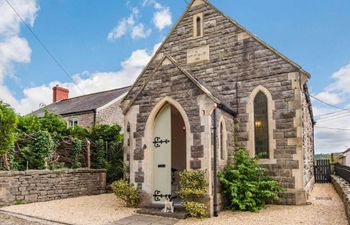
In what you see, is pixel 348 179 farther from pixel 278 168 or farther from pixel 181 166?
pixel 181 166

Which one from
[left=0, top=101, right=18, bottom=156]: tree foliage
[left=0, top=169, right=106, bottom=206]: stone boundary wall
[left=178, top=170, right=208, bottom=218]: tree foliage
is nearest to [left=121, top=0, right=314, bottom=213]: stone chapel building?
[left=178, top=170, right=208, bottom=218]: tree foliage

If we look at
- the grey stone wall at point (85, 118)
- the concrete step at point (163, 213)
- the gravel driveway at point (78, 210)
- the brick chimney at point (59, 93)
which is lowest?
the gravel driveway at point (78, 210)

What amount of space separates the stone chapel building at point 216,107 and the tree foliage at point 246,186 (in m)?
0.47

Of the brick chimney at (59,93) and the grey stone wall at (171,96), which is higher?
the brick chimney at (59,93)

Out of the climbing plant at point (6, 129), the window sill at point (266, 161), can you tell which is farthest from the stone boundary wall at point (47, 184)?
the window sill at point (266, 161)

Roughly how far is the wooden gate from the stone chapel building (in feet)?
26.2

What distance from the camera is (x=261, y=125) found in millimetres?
10656

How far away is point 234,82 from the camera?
11.2m

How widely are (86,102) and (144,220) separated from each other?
17486 mm

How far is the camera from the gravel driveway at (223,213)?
7.43 metres

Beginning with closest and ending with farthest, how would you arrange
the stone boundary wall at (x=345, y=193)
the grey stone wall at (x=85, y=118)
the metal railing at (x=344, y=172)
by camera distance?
1. the stone boundary wall at (x=345, y=193)
2. the metal railing at (x=344, y=172)
3. the grey stone wall at (x=85, y=118)

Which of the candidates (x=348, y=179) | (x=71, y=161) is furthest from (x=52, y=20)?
(x=348, y=179)

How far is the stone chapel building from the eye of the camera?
875 centimetres

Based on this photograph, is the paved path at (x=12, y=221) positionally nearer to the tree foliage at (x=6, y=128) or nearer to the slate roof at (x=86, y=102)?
the tree foliage at (x=6, y=128)
